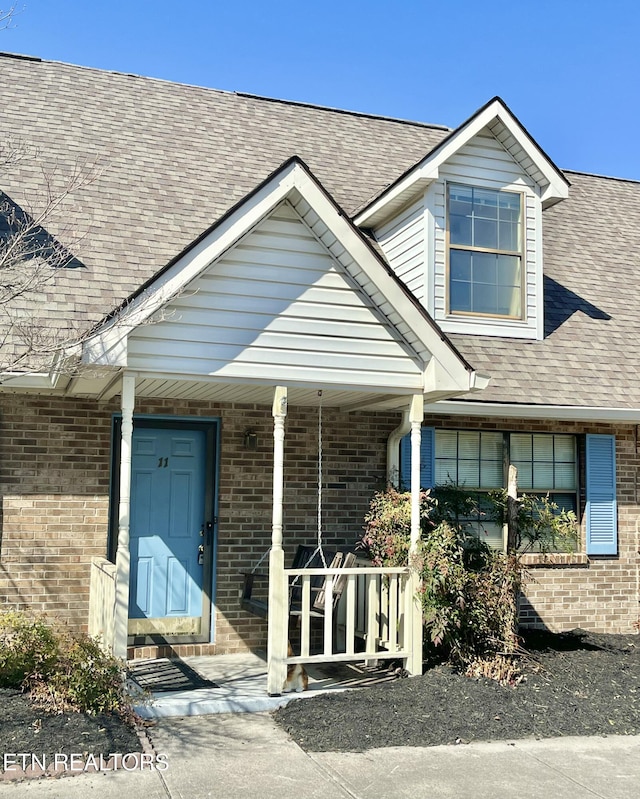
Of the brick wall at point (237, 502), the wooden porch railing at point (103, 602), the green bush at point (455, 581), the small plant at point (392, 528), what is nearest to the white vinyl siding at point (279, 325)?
the small plant at point (392, 528)

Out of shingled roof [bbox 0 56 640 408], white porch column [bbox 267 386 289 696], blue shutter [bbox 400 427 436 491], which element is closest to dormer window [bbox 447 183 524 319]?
shingled roof [bbox 0 56 640 408]

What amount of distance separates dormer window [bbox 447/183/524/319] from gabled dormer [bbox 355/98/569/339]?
0.04 feet

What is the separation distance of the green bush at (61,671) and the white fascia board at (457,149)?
20.5 feet

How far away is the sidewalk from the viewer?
538 centimetres

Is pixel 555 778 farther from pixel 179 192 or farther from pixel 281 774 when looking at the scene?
pixel 179 192

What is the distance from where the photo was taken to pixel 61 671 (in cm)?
655

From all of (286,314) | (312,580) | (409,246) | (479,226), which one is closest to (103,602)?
(312,580)

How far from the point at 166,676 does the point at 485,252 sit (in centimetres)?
610

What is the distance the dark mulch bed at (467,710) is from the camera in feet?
21.4

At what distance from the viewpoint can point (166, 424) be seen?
9227 millimetres

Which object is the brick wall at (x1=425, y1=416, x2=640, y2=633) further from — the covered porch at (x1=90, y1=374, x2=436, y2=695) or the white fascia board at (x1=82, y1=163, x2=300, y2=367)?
the white fascia board at (x1=82, y1=163, x2=300, y2=367)

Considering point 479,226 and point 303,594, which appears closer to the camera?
point 303,594

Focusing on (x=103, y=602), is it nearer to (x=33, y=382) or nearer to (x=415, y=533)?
(x=33, y=382)

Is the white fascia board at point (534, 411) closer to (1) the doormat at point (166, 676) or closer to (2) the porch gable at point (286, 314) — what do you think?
(2) the porch gable at point (286, 314)
